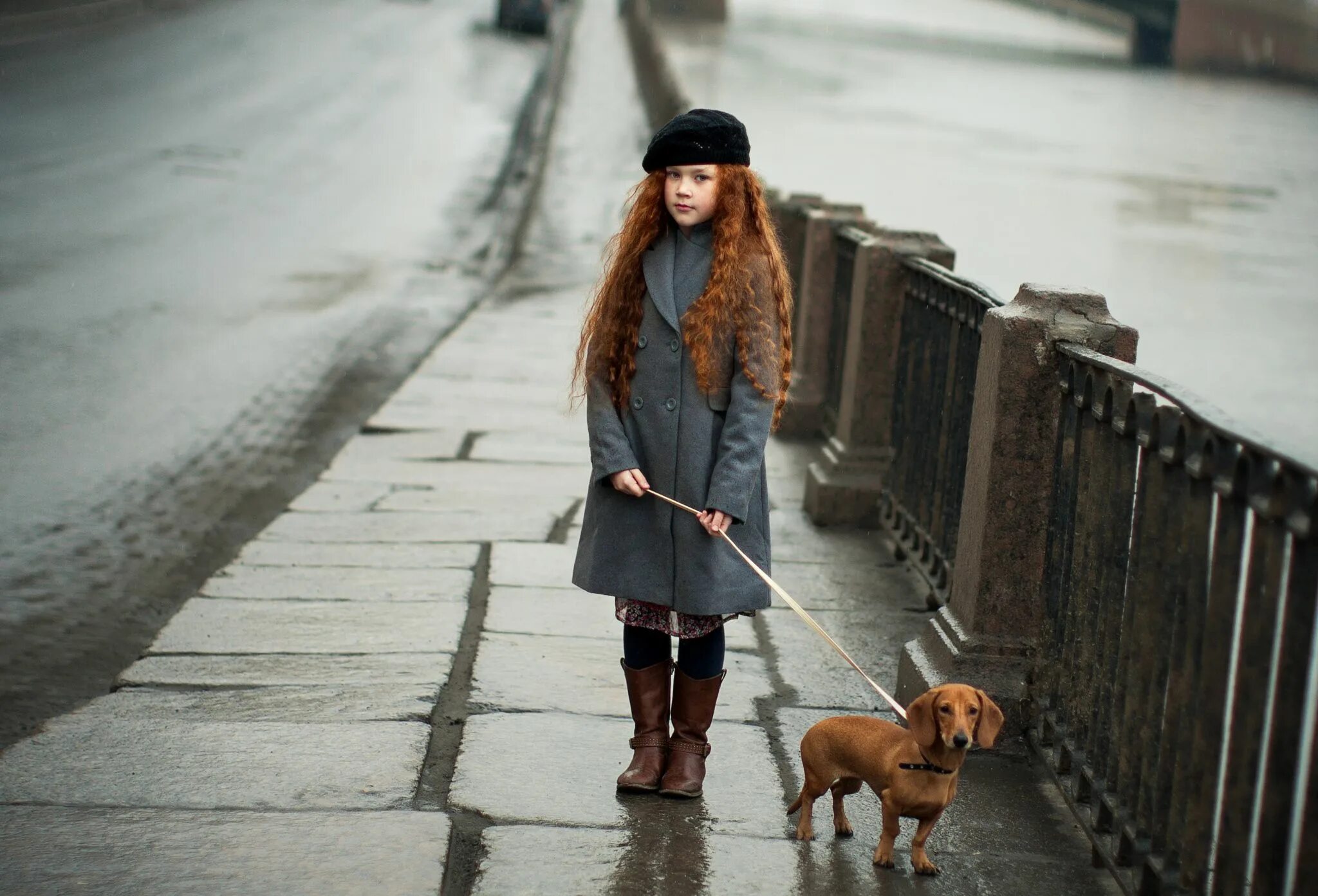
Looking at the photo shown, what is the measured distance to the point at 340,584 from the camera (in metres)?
5.05

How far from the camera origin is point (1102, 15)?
2202 inches

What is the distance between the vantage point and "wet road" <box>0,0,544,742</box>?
18.0 ft

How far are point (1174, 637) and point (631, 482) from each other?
47.2 inches

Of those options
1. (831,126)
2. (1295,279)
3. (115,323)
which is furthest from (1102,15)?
(115,323)

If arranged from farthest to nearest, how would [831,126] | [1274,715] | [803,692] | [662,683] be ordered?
[831,126], [803,692], [662,683], [1274,715]

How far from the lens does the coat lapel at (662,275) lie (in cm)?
334

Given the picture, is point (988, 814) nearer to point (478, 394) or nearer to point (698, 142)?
point (698, 142)

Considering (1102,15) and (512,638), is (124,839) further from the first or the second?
(1102,15)

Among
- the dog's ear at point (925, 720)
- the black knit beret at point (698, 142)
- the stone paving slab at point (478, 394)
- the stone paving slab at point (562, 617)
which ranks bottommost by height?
the stone paving slab at point (562, 617)

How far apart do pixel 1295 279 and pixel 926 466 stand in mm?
14570

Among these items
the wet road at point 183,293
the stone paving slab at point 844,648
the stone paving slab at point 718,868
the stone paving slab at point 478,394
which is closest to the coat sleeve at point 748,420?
the stone paving slab at point 718,868

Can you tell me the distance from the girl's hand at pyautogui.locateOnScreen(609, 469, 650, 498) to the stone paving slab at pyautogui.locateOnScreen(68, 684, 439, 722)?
0.98 m

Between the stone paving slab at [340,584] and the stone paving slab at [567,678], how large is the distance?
54 cm

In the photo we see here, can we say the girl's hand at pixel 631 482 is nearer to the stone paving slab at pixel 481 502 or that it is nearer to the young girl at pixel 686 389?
the young girl at pixel 686 389
